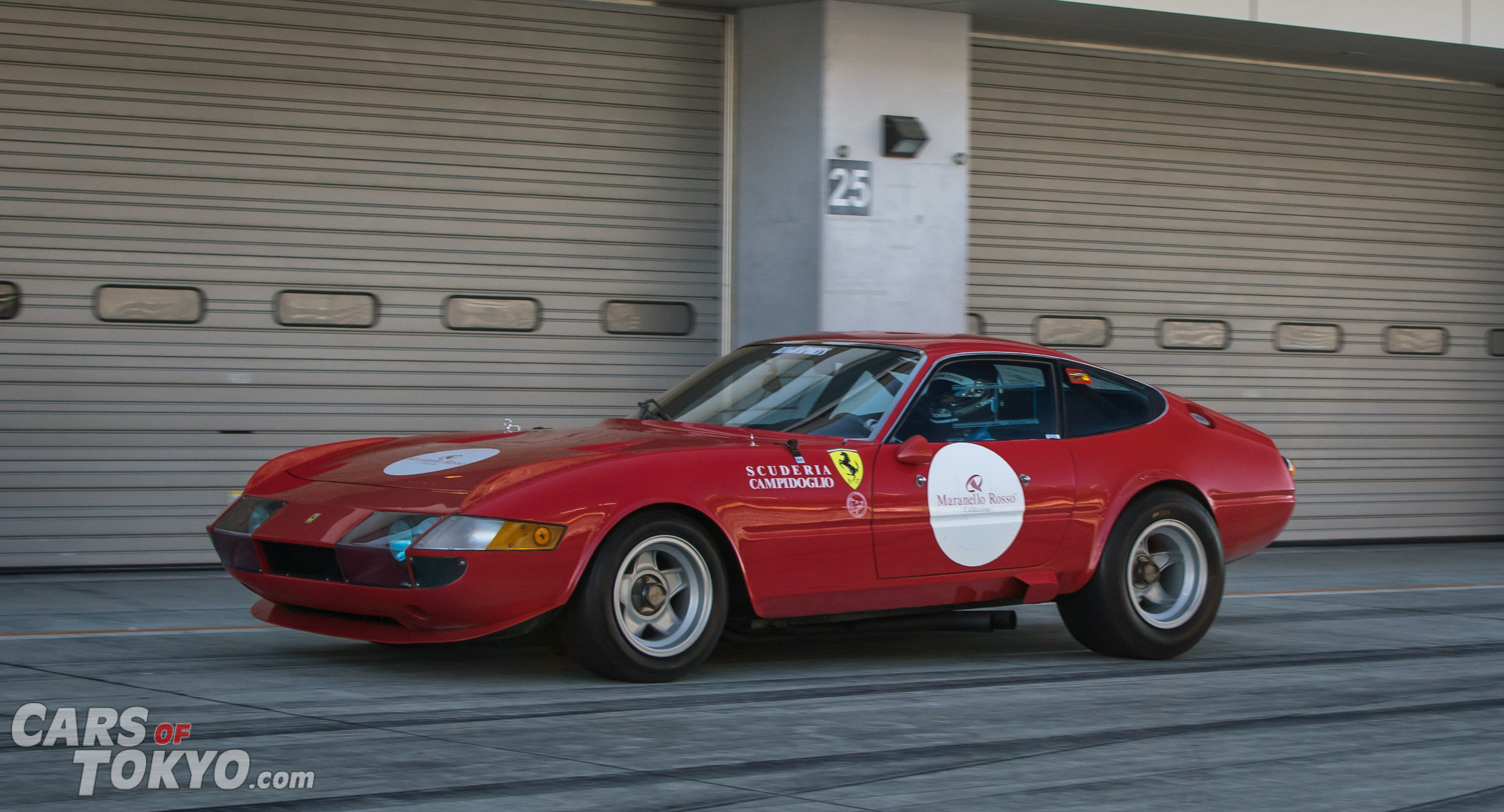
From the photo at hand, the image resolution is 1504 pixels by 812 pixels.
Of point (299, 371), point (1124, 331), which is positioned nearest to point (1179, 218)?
point (1124, 331)

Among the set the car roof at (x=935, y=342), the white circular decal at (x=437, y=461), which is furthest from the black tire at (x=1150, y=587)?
the white circular decal at (x=437, y=461)

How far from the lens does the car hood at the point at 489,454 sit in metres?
5.10

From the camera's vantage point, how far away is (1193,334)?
1171 centimetres

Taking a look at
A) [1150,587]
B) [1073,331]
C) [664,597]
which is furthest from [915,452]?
[1073,331]

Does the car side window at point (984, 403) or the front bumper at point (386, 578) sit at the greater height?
the car side window at point (984, 403)

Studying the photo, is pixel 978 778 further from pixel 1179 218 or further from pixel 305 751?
pixel 1179 218

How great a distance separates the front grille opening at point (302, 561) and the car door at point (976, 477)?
1.90 meters

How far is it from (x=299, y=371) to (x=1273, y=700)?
5.84 m

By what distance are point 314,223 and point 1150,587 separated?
5.28 meters

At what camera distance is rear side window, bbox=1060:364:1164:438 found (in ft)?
20.7

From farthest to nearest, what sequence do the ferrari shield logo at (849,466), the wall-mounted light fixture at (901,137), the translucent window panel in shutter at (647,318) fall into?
the wall-mounted light fixture at (901,137) → the translucent window panel in shutter at (647,318) → the ferrari shield logo at (849,466)

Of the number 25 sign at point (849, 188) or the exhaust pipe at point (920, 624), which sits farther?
the number 25 sign at point (849, 188)

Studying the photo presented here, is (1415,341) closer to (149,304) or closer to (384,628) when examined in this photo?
(149,304)

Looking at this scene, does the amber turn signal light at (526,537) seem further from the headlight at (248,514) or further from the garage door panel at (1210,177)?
the garage door panel at (1210,177)
